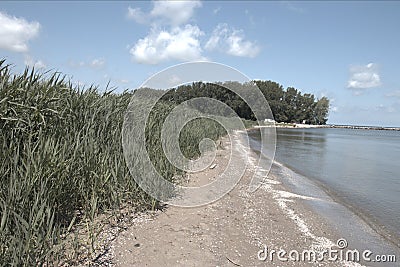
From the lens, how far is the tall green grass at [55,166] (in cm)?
321

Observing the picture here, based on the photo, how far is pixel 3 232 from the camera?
3049 mm

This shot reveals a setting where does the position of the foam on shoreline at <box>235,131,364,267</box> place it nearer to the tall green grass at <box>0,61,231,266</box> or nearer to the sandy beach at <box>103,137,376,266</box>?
the sandy beach at <box>103,137,376,266</box>

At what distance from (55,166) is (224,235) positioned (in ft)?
8.87

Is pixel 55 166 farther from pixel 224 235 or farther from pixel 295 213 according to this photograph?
pixel 295 213

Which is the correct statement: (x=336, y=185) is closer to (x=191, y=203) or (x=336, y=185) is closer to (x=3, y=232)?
(x=191, y=203)

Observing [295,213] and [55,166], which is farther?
[295,213]

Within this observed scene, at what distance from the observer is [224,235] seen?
16.8 ft

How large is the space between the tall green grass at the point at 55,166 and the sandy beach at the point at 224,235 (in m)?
0.53

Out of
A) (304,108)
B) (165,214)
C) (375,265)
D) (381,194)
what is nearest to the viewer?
(375,265)

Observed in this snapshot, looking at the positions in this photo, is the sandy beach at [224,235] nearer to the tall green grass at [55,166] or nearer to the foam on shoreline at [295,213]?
the foam on shoreline at [295,213]

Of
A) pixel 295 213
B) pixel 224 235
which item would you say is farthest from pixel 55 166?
pixel 295 213

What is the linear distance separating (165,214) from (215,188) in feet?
9.33

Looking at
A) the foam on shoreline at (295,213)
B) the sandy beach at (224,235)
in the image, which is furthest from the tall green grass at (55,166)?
the foam on shoreline at (295,213)

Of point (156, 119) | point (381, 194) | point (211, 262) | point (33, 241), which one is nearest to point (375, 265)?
point (211, 262)
